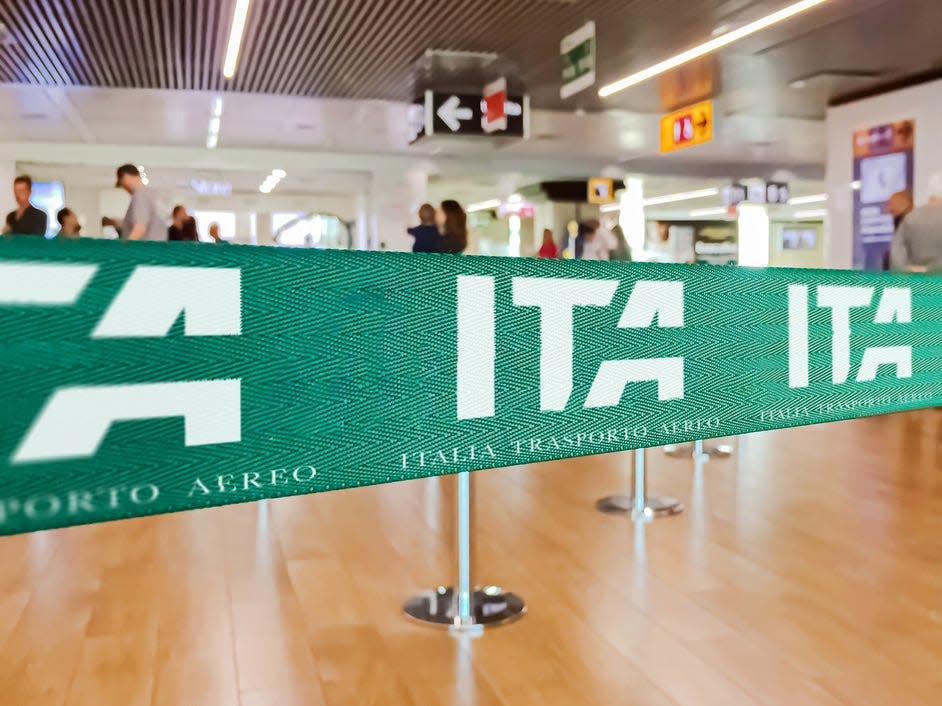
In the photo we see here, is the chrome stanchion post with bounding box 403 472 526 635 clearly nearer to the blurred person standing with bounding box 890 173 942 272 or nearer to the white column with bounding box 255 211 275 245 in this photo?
the blurred person standing with bounding box 890 173 942 272

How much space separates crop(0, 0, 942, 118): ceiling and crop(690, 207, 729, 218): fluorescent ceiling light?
1421 centimetres

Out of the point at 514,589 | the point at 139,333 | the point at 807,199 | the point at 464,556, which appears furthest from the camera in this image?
the point at 807,199

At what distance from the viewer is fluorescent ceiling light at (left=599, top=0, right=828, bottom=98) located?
706cm

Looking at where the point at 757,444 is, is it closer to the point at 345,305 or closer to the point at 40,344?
the point at 345,305

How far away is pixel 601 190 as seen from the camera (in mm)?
15797

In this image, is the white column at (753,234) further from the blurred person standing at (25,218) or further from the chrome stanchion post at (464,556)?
the chrome stanchion post at (464,556)

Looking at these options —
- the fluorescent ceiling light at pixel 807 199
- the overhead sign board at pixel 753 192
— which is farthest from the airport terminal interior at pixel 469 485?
the fluorescent ceiling light at pixel 807 199

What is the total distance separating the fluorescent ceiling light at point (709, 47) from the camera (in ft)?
23.2

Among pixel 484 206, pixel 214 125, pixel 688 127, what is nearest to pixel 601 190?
pixel 688 127

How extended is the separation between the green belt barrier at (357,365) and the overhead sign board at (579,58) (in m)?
5.53

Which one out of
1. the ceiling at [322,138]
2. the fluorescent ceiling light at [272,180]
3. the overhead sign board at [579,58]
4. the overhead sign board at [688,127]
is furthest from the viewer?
the fluorescent ceiling light at [272,180]

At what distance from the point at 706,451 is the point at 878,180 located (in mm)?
5906

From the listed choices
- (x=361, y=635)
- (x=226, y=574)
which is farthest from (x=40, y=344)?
(x=226, y=574)

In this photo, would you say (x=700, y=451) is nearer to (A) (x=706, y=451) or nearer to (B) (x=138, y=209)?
(A) (x=706, y=451)
